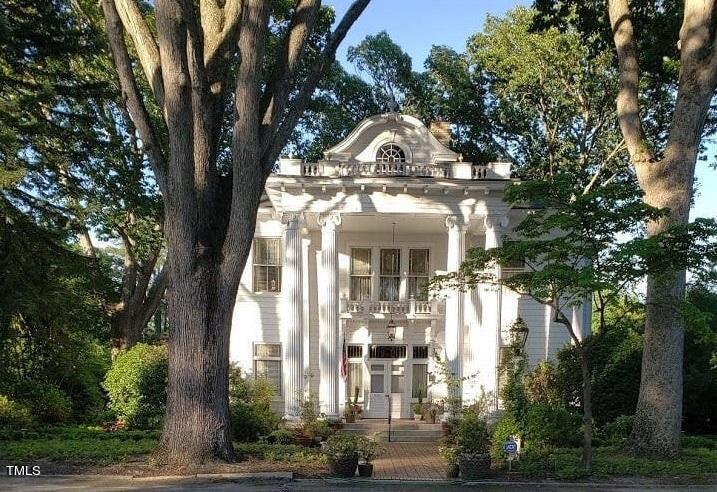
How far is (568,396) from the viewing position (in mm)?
22281

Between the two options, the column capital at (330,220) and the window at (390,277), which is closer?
the column capital at (330,220)

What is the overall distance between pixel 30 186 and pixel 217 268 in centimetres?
889

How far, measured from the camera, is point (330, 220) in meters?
22.7

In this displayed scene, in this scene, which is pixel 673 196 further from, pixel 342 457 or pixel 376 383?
pixel 376 383

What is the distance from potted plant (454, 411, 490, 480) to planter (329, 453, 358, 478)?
207cm

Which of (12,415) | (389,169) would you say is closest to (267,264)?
(389,169)

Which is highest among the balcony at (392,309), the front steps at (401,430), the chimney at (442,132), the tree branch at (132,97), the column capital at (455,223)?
the chimney at (442,132)

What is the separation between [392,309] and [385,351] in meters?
1.71

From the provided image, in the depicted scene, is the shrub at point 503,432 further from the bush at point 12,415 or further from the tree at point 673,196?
the bush at point 12,415

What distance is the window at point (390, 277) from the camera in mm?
25125

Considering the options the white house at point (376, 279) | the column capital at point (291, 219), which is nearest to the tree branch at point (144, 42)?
the white house at point (376, 279)

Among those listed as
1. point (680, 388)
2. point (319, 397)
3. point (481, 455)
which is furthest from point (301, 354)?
point (680, 388)

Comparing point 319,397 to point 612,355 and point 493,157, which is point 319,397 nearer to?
point 612,355

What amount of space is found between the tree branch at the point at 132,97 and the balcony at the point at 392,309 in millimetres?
→ 11803
